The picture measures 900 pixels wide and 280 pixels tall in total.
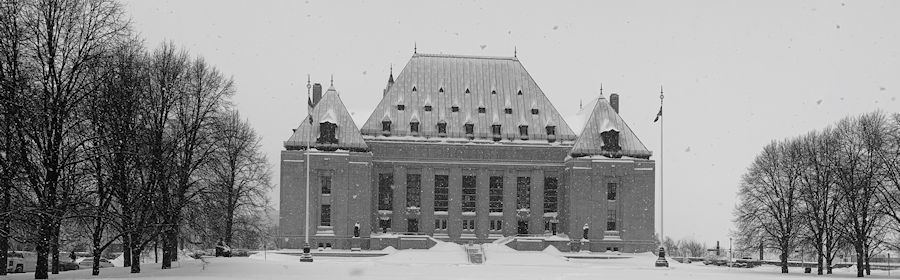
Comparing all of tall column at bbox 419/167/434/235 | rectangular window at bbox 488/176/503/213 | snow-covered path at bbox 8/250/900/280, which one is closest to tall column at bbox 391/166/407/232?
tall column at bbox 419/167/434/235

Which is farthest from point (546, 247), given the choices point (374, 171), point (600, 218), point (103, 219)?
point (103, 219)

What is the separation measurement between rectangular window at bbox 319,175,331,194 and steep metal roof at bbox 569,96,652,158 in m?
19.6

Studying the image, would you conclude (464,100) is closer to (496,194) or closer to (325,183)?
(496,194)

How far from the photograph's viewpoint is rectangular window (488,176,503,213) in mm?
79562

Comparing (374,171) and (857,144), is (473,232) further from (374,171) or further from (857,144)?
(857,144)

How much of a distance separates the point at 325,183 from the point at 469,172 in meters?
12.1

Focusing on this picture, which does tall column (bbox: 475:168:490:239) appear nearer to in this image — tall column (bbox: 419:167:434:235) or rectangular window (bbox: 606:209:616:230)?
tall column (bbox: 419:167:434:235)

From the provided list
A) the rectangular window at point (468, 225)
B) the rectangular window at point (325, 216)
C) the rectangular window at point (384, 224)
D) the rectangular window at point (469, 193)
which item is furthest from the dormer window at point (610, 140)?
the rectangular window at point (325, 216)

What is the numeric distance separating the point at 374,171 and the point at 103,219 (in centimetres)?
4453

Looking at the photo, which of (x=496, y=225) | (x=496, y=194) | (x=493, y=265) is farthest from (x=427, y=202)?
(x=493, y=265)

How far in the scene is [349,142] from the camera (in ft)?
247

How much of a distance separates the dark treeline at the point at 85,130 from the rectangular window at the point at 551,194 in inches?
1528

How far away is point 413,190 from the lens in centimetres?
7875

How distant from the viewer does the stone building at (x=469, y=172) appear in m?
74.7
